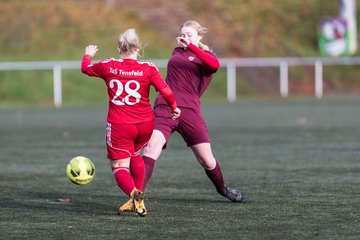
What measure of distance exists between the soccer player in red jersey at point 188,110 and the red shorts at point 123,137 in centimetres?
58

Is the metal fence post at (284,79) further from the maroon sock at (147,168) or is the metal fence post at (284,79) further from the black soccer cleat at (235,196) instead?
the maroon sock at (147,168)

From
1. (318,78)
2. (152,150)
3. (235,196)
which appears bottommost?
(318,78)

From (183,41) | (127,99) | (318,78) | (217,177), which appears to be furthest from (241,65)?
(127,99)

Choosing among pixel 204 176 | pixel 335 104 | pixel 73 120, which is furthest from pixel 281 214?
pixel 335 104

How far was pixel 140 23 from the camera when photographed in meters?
39.2

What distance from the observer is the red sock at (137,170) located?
9477 mm

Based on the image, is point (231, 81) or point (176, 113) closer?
point (176, 113)

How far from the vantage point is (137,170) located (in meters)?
9.48

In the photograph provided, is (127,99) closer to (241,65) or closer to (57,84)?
(57,84)

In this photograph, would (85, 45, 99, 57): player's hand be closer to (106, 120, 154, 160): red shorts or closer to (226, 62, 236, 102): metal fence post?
(106, 120, 154, 160): red shorts

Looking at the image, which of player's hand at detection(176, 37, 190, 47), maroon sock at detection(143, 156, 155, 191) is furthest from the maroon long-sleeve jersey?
maroon sock at detection(143, 156, 155, 191)

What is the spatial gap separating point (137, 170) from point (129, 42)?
3.96ft

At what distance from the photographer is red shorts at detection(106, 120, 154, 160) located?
9.21m

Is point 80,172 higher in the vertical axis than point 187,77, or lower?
lower
